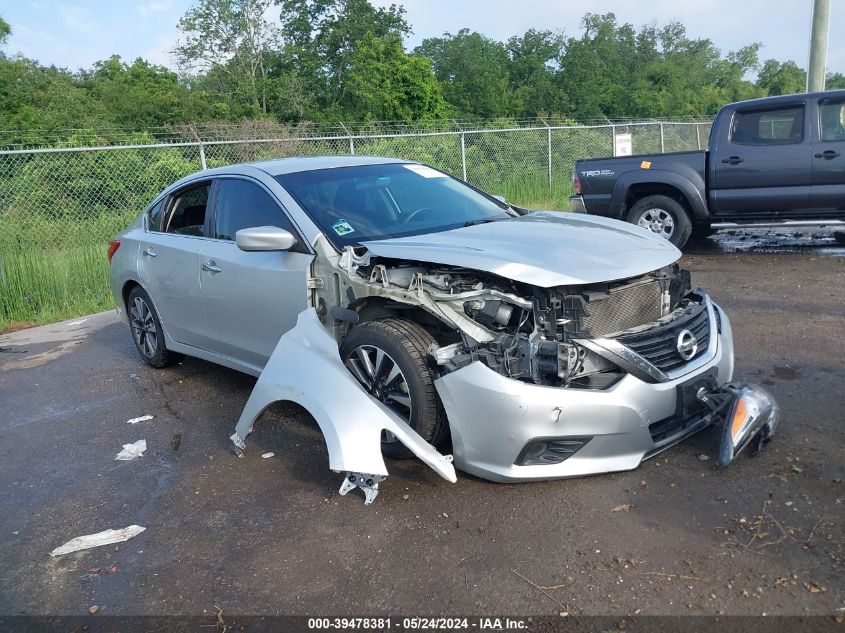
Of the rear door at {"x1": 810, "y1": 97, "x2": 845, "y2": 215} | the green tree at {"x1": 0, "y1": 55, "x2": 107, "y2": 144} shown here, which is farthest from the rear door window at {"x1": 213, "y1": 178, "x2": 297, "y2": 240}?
the green tree at {"x1": 0, "y1": 55, "x2": 107, "y2": 144}

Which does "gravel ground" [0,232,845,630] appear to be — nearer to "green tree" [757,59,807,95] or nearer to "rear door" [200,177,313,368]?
"rear door" [200,177,313,368]

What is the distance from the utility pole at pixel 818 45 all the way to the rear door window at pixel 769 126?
571 centimetres

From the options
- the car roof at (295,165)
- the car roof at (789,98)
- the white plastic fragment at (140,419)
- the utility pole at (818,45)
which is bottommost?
the white plastic fragment at (140,419)

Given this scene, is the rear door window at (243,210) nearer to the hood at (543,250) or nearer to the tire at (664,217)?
the hood at (543,250)

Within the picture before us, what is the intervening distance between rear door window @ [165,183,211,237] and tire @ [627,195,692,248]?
615 cm

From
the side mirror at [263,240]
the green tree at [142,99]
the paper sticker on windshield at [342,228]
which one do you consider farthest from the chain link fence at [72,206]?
the green tree at [142,99]

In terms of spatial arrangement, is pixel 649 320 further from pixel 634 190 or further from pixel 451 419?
pixel 634 190

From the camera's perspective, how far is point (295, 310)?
4.52 meters

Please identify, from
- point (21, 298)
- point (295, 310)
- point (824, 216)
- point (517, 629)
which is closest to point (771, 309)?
point (824, 216)

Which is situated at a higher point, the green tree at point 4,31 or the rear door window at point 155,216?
the green tree at point 4,31

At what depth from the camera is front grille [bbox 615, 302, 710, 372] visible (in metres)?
3.60

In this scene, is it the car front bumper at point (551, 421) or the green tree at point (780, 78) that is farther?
the green tree at point (780, 78)

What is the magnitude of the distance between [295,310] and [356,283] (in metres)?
0.59

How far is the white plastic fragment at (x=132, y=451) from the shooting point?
4.65 metres
